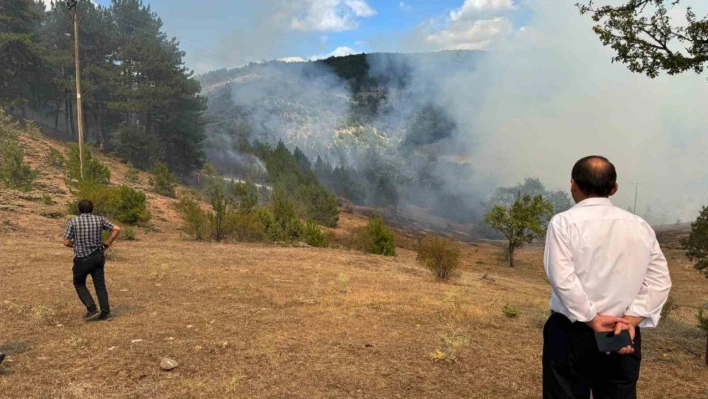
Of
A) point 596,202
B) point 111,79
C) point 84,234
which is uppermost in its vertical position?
point 111,79

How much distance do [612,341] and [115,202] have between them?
56.7ft

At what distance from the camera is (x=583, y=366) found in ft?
6.81

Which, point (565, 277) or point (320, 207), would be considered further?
point (320, 207)

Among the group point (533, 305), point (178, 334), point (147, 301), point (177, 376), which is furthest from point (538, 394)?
point (147, 301)

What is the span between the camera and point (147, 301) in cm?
709

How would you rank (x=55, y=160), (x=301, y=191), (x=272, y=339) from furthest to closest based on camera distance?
(x=301, y=191), (x=55, y=160), (x=272, y=339)

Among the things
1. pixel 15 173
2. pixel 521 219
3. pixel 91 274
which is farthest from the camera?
pixel 521 219

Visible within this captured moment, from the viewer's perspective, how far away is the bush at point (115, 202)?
15.1m

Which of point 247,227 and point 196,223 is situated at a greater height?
point 196,223

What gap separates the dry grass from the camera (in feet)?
13.5

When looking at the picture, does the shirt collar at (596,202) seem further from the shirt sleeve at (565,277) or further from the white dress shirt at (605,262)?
the shirt sleeve at (565,277)

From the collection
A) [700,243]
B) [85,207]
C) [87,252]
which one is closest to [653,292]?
[87,252]

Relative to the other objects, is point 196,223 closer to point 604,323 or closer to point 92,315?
point 92,315

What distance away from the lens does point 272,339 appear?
5.34 meters
